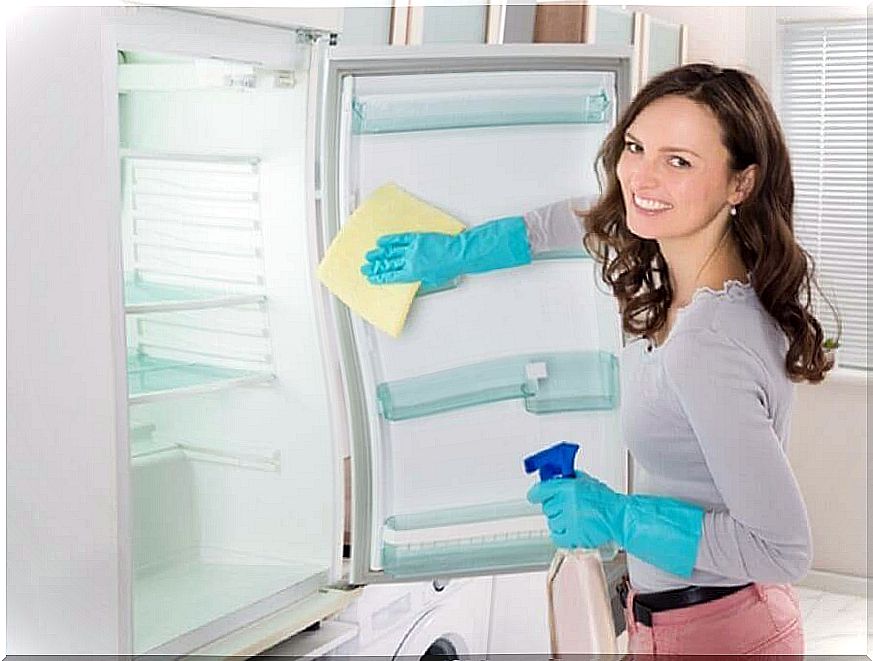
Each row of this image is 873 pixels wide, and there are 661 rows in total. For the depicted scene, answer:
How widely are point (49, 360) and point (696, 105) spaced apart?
0.89 m

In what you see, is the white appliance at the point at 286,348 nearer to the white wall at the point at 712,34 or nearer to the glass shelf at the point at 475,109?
the glass shelf at the point at 475,109

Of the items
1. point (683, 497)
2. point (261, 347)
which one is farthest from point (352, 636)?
point (683, 497)

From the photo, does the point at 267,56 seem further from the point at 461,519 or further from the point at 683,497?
the point at 683,497

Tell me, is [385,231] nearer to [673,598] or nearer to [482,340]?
[482,340]

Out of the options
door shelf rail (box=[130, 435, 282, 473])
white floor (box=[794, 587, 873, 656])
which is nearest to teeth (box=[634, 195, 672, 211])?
white floor (box=[794, 587, 873, 656])

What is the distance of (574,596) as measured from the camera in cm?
165

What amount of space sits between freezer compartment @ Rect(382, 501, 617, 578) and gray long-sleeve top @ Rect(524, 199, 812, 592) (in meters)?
0.28

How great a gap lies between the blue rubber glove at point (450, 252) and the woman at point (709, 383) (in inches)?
7.7

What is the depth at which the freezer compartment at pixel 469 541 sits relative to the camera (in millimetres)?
1857

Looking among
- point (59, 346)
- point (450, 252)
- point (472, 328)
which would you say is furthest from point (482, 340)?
point (59, 346)

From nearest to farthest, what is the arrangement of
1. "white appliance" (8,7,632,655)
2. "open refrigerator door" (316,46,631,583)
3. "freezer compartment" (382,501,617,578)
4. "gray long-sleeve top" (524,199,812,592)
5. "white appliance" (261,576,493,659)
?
1. "gray long-sleeve top" (524,199,812,592)
2. "white appliance" (8,7,632,655)
3. "open refrigerator door" (316,46,631,583)
4. "freezer compartment" (382,501,617,578)
5. "white appliance" (261,576,493,659)

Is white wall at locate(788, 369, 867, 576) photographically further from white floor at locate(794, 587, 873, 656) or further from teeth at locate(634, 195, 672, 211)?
teeth at locate(634, 195, 672, 211)

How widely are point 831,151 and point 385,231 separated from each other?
2.37 feet

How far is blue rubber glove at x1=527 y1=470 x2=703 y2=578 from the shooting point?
152 cm
